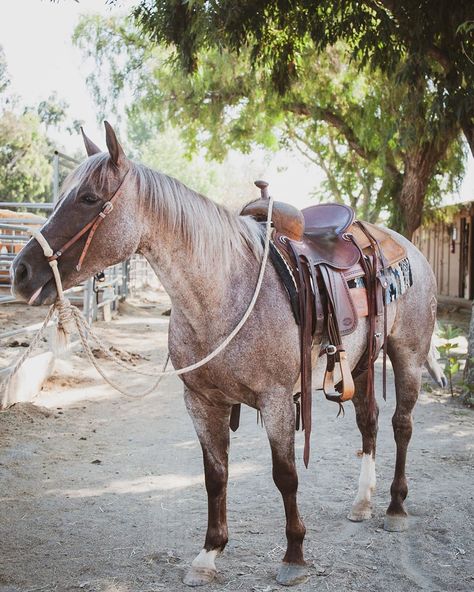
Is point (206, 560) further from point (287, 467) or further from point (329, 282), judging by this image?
point (329, 282)

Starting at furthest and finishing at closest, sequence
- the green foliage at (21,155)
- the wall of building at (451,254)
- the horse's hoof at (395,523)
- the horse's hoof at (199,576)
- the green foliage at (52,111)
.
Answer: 1. the green foliage at (52,111)
2. the green foliage at (21,155)
3. the wall of building at (451,254)
4. the horse's hoof at (395,523)
5. the horse's hoof at (199,576)

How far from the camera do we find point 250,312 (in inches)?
97.0

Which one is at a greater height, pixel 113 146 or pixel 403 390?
pixel 113 146

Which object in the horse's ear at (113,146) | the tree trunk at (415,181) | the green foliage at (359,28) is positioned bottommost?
the horse's ear at (113,146)

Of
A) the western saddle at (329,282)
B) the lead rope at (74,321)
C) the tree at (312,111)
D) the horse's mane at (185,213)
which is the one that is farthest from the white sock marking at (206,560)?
the tree at (312,111)

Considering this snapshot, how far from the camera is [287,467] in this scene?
252 cm

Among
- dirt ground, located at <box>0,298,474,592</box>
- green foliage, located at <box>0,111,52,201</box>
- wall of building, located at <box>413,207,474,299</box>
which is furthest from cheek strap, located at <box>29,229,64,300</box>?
green foliage, located at <box>0,111,52,201</box>

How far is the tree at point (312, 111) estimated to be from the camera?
10984 mm

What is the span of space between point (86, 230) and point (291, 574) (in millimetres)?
1662

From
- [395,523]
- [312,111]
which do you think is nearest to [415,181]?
[312,111]

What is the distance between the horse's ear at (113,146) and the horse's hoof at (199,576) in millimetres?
1736

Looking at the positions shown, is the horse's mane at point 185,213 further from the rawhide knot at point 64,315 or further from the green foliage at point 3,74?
the green foliage at point 3,74

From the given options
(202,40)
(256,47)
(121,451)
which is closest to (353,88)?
(256,47)

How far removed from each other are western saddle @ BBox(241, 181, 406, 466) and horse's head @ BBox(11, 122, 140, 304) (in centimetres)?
74
